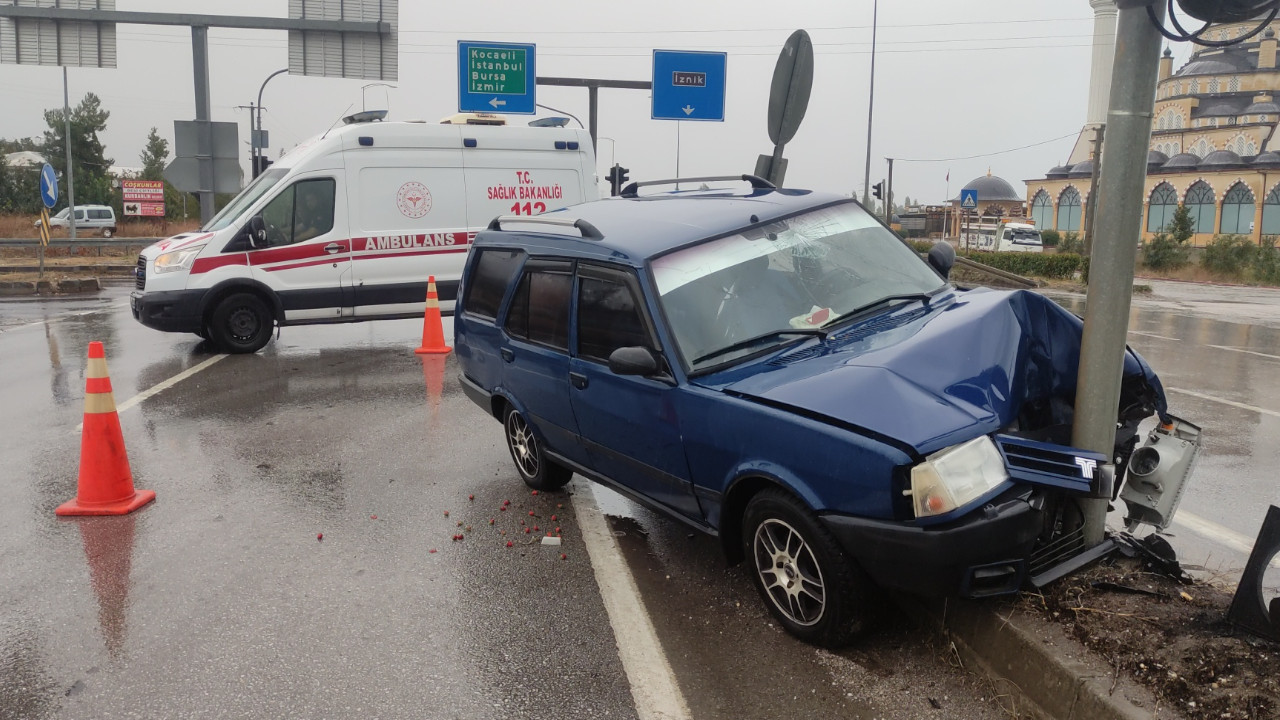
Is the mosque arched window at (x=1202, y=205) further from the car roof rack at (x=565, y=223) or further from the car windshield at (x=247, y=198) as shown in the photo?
the car roof rack at (x=565, y=223)

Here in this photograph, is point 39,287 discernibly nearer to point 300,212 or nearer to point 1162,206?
point 300,212

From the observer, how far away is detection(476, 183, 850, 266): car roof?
16.1 ft

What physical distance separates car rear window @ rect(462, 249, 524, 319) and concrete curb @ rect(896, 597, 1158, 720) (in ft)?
10.6

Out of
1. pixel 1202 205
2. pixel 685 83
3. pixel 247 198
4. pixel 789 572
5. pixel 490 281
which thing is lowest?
pixel 789 572

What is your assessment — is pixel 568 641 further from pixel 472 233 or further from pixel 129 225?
pixel 129 225

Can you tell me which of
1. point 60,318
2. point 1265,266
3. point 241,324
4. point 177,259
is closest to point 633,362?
point 241,324

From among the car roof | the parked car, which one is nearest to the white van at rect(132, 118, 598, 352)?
the car roof

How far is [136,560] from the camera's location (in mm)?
5039

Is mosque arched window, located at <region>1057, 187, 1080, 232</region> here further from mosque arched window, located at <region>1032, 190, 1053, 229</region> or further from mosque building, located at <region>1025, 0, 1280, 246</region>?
mosque arched window, located at <region>1032, 190, 1053, 229</region>

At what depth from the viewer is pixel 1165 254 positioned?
3772cm

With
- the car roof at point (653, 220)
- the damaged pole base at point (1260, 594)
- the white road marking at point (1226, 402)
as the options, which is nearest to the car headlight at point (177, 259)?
the car roof at point (653, 220)

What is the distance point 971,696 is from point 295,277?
10.4 m

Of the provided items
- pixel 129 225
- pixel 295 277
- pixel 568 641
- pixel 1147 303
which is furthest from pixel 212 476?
pixel 129 225

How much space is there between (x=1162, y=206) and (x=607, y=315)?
72.0 m
